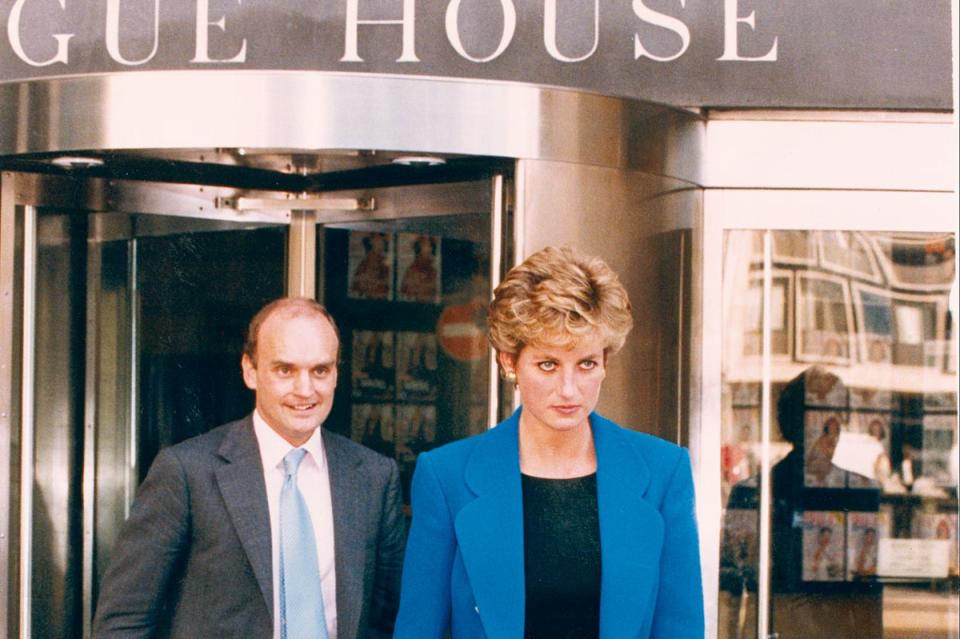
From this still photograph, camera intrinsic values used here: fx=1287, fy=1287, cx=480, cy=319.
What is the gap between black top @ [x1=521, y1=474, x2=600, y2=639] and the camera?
2586mm

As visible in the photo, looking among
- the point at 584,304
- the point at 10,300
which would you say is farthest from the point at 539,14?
the point at 584,304

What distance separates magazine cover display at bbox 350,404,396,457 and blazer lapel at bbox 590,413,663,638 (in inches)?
86.7

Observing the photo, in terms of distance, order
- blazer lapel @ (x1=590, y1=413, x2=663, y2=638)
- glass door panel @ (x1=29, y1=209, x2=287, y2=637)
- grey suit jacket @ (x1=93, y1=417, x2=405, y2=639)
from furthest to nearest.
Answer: glass door panel @ (x1=29, y1=209, x2=287, y2=637) < grey suit jacket @ (x1=93, y1=417, x2=405, y2=639) < blazer lapel @ (x1=590, y1=413, x2=663, y2=638)

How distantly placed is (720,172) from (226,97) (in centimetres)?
198

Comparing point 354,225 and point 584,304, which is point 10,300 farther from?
point 584,304

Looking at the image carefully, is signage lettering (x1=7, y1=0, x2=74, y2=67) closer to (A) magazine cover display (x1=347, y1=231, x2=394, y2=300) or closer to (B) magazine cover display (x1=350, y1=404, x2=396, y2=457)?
(A) magazine cover display (x1=347, y1=231, x2=394, y2=300)

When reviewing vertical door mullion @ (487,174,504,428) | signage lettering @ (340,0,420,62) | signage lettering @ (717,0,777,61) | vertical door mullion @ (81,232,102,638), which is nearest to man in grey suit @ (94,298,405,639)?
vertical door mullion @ (487,174,504,428)

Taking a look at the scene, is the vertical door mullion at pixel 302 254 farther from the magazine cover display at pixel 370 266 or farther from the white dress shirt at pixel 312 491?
the white dress shirt at pixel 312 491

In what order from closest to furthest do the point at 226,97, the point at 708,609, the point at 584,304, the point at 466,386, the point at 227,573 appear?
the point at 584,304
the point at 227,573
the point at 226,97
the point at 466,386
the point at 708,609

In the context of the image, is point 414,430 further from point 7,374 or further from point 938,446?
point 938,446

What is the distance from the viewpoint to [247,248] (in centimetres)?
486

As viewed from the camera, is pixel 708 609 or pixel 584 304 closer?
pixel 584 304

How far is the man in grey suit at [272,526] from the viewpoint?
9.63 feet

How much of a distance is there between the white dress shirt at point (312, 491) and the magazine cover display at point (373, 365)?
1.63 m
